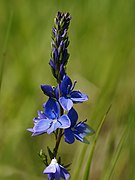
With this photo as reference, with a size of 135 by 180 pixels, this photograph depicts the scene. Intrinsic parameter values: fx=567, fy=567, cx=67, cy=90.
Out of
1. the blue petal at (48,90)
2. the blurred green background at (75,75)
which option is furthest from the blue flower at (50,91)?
the blurred green background at (75,75)

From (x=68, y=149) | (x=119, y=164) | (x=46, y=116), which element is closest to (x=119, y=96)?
(x=68, y=149)

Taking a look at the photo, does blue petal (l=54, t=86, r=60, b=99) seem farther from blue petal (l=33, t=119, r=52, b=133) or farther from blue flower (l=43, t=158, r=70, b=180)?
blue flower (l=43, t=158, r=70, b=180)

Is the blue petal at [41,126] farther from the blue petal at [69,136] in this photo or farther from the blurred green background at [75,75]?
the blurred green background at [75,75]

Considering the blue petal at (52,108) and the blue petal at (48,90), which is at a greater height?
the blue petal at (48,90)

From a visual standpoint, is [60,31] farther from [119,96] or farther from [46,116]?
[119,96]

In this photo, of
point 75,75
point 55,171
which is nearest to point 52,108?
point 55,171

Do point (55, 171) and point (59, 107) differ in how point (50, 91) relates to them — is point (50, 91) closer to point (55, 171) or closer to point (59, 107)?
point (59, 107)

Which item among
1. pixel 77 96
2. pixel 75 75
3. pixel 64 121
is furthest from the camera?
pixel 75 75
